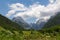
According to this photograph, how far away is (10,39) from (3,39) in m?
0.75

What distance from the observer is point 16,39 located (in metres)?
18.3

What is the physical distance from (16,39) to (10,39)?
30.2 inches

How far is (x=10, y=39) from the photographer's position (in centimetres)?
1772

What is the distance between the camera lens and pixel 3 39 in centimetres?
1797

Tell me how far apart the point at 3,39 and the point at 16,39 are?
4.19 feet
